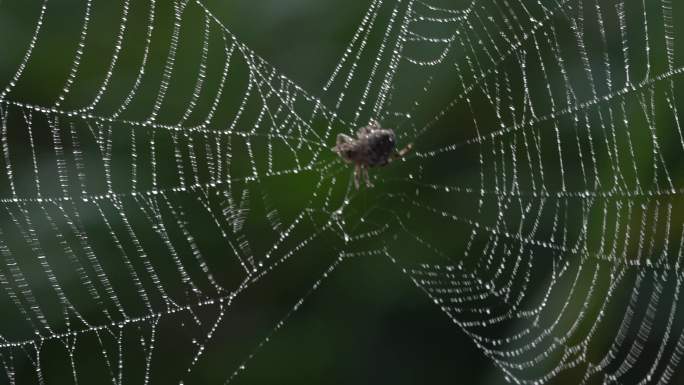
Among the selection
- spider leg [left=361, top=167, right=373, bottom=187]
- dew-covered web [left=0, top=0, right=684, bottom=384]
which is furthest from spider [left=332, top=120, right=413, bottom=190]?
dew-covered web [left=0, top=0, right=684, bottom=384]

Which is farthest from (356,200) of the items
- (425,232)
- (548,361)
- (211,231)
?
(548,361)

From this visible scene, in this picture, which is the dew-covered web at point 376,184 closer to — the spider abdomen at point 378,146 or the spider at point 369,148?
the spider at point 369,148

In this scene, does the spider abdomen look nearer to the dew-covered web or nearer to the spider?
the spider

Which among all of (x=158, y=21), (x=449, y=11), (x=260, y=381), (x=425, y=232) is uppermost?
(x=449, y=11)

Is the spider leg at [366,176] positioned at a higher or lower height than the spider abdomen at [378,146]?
lower

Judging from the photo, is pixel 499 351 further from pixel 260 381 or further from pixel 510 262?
pixel 260 381

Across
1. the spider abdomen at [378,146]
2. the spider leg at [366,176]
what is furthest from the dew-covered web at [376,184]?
the spider abdomen at [378,146]
